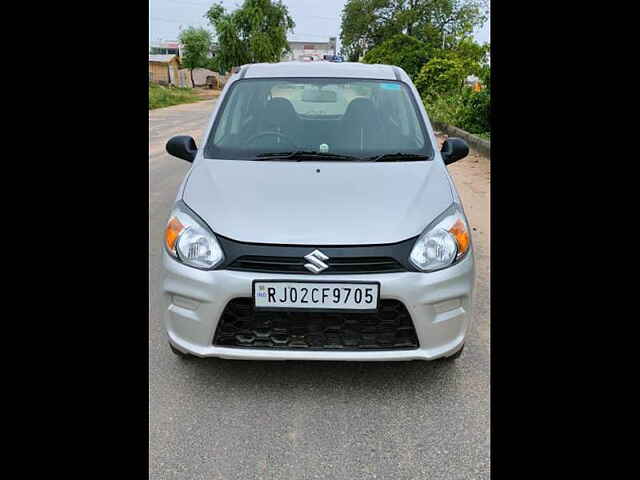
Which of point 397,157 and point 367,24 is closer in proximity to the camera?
point 397,157

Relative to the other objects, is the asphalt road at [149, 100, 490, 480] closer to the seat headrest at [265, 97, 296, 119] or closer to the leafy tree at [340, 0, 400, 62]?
the seat headrest at [265, 97, 296, 119]

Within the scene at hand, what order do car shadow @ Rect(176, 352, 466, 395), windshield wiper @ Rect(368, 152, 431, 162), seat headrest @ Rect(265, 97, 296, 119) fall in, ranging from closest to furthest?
car shadow @ Rect(176, 352, 466, 395) → windshield wiper @ Rect(368, 152, 431, 162) → seat headrest @ Rect(265, 97, 296, 119)

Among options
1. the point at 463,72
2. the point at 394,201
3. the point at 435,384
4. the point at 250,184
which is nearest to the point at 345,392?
the point at 435,384

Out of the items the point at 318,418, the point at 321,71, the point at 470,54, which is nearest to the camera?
the point at 318,418

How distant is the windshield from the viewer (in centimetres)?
358

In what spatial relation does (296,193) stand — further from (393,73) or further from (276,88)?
(393,73)

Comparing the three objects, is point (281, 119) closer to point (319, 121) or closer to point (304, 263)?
point (319, 121)

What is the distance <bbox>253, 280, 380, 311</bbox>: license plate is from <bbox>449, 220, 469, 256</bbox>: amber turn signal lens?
50 centimetres

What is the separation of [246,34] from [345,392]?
54.8 m

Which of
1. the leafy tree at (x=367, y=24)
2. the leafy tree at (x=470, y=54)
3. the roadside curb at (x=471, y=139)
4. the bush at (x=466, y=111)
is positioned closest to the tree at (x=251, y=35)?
the leafy tree at (x=367, y=24)

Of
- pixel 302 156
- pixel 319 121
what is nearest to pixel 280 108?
pixel 319 121

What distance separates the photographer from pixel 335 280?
255 centimetres

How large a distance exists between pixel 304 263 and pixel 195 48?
7046 cm

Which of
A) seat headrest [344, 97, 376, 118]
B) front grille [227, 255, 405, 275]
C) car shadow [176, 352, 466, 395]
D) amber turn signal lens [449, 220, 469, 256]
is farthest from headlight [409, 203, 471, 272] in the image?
seat headrest [344, 97, 376, 118]
